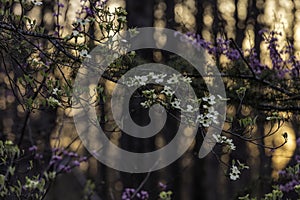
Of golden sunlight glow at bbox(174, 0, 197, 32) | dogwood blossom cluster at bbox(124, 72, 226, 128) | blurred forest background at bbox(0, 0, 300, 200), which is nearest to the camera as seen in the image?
dogwood blossom cluster at bbox(124, 72, 226, 128)

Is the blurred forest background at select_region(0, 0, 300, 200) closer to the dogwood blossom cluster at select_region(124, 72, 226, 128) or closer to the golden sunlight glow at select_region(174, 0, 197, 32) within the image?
the golden sunlight glow at select_region(174, 0, 197, 32)

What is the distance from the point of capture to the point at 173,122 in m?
2.84

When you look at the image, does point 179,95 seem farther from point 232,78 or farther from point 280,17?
point 280,17

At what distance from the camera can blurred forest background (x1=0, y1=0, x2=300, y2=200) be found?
9.12ft

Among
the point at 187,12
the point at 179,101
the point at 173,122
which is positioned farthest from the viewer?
the point at 187,12

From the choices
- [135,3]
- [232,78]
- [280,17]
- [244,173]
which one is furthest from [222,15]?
[232,78]

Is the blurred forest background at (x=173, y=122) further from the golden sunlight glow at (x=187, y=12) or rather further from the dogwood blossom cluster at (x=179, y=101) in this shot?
the dogwood blossom cluster at (x=179, y=101)

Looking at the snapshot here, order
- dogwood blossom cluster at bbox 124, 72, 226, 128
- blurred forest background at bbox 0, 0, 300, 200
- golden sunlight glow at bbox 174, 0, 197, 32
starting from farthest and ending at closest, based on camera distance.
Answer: golden sunlight glow at bbox 174, 0, 197, 32, blurred forest background at bbox 0, 0, 300, 200, dogwood blossom cluster at bbox 124, 72, 226, 128

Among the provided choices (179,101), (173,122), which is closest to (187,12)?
(173,122)

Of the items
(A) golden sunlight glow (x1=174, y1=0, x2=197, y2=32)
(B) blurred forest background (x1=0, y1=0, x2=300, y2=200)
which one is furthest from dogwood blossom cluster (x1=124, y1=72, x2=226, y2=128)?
(A) golden sunlight glow (x1=174, y1=0, x2=197, y2=32)

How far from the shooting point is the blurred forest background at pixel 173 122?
2781 millimetres

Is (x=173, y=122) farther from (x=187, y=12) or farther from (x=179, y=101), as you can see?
(x=179, y=101)

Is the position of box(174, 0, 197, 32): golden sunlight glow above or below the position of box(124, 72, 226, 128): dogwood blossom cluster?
above

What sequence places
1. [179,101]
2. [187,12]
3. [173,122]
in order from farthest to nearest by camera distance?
[187,12]
[173,122]
[179,101]
